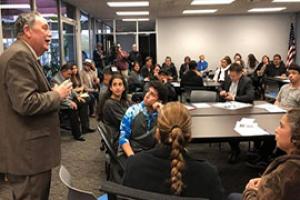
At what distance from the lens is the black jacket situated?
155cm

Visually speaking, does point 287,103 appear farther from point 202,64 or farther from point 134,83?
point 202,64

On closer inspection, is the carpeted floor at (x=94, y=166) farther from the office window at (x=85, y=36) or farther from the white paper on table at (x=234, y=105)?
the office window at (x=85, y=36)

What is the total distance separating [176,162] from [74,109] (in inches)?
165

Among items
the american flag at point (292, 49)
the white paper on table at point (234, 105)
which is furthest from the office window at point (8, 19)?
the american flag at point (292, 49)

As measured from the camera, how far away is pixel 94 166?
4.23 m

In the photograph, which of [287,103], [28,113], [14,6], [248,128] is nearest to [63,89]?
[28,113]

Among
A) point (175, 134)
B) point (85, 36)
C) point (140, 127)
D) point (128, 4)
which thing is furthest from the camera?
point (85, 36)

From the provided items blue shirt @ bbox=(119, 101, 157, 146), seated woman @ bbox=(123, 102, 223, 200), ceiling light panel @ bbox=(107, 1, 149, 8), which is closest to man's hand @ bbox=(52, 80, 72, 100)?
seated woman @ bbox=(123, 102, 223, 200)

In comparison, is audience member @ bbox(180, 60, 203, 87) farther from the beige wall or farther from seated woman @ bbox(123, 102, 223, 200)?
the beige wall

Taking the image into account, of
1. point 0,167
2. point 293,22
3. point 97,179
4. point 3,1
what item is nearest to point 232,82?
point 97,179

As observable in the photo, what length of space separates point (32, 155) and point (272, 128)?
2.01 metres

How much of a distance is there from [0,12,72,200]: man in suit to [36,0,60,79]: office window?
4.62m

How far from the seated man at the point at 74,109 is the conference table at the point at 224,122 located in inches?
90.8

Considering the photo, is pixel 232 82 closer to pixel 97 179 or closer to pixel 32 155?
pixel 97 179
